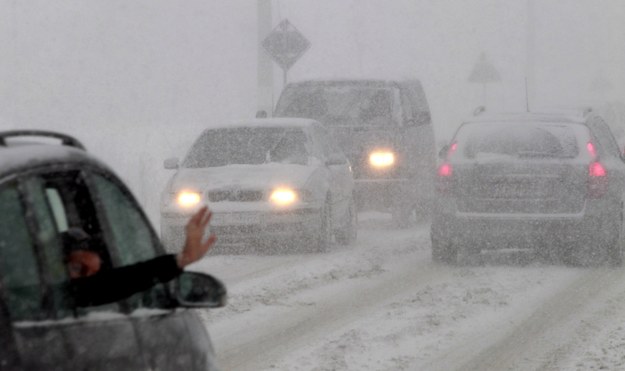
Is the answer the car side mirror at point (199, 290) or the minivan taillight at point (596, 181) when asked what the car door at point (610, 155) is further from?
the car side mirror at point (199, 290)

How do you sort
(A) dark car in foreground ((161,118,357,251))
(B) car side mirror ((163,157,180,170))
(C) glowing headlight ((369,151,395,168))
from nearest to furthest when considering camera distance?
(A) dark car in foreground ((161,118,357,251))
(B) car side mirror ((163,157,180,170))
(C) glowing headlight ((369,151,395,168))

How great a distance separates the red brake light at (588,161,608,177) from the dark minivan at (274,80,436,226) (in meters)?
5.47

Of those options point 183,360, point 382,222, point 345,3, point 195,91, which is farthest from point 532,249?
point 345,3

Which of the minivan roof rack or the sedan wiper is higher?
the minivan roof rack

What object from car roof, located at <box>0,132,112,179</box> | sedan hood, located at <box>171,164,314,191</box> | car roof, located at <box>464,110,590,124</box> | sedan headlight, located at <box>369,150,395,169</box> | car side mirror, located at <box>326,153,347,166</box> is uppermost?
car roof, located at <box>0,132,112,179</box>

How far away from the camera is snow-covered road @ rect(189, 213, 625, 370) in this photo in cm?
973

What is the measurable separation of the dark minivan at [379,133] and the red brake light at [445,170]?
4.93 metres

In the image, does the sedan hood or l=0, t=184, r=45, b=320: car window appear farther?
the sedan hood

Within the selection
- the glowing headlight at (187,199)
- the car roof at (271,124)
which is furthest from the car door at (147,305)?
the car roof at (271,124)

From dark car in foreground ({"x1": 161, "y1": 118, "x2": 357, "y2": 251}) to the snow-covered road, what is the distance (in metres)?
0.31

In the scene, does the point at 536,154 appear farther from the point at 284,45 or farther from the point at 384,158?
the point at 284,45

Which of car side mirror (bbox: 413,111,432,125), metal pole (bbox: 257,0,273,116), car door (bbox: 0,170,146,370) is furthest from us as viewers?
metal pole (bbox: 257,0,273,116)

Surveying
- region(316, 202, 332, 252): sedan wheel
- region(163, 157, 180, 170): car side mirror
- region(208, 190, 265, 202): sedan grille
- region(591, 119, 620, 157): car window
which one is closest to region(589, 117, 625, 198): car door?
region(591, 119, 620, 157): car window

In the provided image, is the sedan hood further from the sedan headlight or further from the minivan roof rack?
the minivan roof rack
